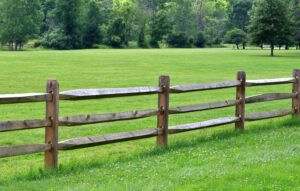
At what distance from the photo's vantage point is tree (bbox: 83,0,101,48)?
11800 cm

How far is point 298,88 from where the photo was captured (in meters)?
14.2

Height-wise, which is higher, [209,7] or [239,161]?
[209,7]

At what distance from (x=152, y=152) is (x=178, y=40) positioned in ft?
379

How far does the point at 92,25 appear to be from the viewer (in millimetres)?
120750

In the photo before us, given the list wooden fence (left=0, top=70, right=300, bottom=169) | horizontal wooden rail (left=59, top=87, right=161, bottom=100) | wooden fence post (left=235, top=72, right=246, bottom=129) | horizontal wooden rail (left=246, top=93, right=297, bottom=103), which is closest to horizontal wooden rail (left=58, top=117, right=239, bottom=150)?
wooden fence (left=0, top=70, right=300, bottom=169)

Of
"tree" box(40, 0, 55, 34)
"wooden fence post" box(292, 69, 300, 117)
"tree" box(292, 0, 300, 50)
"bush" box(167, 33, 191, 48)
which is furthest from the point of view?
"tree" box(40, 0, 55, 34)

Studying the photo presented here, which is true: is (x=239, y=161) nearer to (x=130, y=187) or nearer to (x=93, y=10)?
(x=130, y=187)

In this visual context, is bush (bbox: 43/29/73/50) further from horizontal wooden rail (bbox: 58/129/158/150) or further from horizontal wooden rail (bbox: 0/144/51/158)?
horizontal wooden rail (bbox: 0/144/51/158)

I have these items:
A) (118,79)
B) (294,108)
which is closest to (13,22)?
(118,79)

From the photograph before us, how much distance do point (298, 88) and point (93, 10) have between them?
11367 centimetres

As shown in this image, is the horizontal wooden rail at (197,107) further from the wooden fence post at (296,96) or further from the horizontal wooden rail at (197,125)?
the wooden fence post at (296,96)

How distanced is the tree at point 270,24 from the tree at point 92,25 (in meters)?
51.0

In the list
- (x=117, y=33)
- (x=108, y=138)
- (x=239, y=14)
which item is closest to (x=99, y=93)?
(x=108, y=138)

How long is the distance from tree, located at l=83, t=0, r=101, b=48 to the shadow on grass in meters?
105
